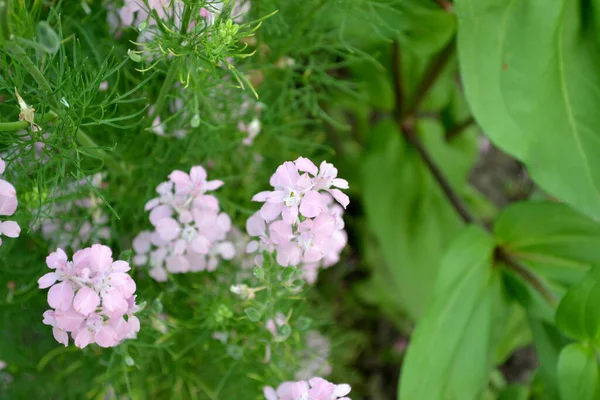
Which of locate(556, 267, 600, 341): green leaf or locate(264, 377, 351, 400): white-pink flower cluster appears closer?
locate(264, 377, 351, 400): white-pink flower cluster

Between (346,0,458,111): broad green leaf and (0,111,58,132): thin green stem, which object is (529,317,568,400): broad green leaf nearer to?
(346,0,458,111): broad green leaf

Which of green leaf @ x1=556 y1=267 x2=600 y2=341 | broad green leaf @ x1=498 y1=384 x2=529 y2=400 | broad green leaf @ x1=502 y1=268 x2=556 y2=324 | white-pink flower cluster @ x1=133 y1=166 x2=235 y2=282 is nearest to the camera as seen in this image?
white-pink flower cluster @ x1=133 y1=166 x2=235 y2=282

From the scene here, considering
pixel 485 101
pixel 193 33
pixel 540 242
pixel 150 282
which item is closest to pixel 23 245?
pixel 150 282

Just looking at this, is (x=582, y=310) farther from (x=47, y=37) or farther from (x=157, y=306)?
(x=47, y=37)

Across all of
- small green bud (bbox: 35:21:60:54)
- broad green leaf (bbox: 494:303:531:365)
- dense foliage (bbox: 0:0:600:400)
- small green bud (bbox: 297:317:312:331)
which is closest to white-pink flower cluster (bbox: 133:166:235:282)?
dense foliage (bbox: 0:0:600:400)

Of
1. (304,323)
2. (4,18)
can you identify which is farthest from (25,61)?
(304,323)

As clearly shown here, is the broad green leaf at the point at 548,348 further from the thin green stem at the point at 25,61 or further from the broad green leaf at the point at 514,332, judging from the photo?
the thin green stem at the point at 25,61

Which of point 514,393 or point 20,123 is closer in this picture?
point 20,123

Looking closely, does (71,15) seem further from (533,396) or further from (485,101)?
(533,396)
